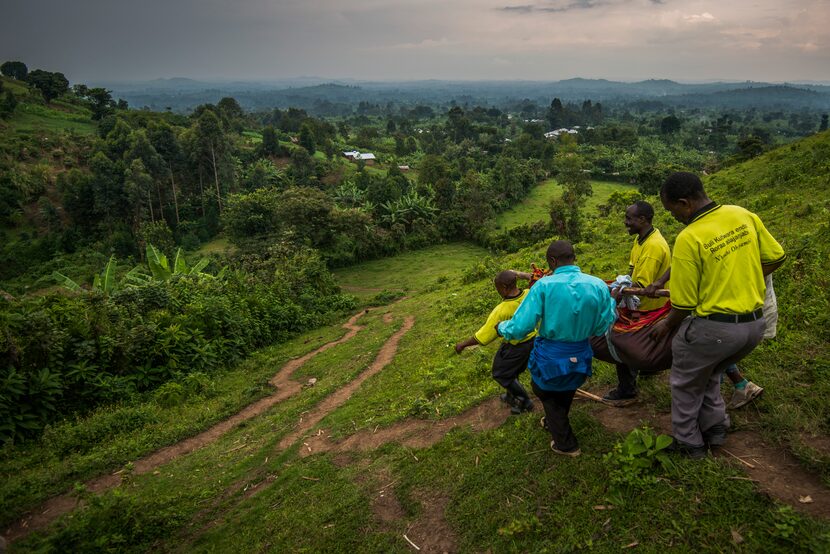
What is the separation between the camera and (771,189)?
521 inches

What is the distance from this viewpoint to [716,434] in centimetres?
388

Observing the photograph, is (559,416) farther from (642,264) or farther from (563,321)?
(642,264)

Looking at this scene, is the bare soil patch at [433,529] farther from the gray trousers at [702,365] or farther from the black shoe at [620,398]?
the gray trousers at [702,365]

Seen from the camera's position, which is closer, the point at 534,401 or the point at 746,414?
the point at 746,414

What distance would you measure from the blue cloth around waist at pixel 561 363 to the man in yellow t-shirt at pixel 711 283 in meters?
0.70

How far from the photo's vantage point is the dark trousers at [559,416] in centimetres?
421

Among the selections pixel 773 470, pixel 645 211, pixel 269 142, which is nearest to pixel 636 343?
pixel 773 470

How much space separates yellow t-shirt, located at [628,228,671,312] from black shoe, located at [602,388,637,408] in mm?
961

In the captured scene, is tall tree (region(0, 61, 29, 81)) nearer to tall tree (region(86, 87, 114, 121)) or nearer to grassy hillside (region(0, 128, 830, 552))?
tall tree (region(86, 87, 114, 121))

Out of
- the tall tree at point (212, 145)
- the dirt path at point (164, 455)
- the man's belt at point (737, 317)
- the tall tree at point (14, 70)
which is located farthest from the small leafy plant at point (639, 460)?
the tall tree at point (14, 70)

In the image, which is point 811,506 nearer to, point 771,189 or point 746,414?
point 746,414

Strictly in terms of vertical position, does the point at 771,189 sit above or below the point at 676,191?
below

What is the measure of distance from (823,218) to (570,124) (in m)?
134

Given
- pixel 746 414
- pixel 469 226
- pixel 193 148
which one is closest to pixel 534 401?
pixel 746 414
